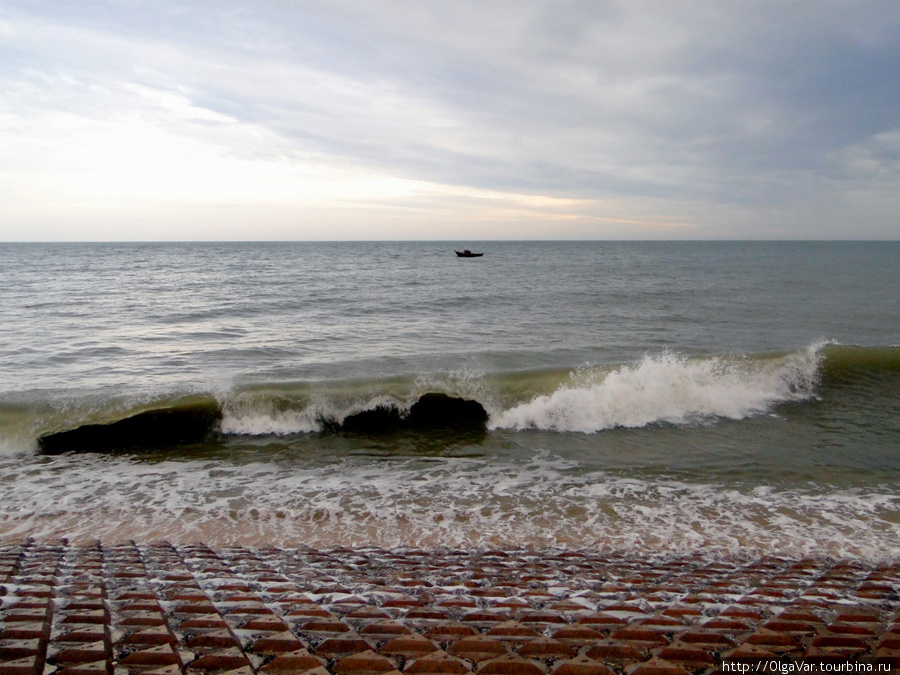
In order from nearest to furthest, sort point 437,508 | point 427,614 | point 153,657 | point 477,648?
point 153,657 < point 477,648 < point 427,614 < point 437,508

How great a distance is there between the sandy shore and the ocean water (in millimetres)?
1315

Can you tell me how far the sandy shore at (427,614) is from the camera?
2895 millimetres

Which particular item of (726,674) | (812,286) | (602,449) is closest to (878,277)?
(812,286)

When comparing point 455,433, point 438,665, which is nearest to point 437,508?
point 455,433

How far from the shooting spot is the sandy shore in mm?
2895

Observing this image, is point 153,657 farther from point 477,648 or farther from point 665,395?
point 665,395

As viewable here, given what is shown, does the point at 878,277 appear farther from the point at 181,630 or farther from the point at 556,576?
the point at 181,630

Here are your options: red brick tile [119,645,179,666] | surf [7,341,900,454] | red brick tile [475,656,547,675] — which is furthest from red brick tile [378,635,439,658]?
surf [7,341,900,454]

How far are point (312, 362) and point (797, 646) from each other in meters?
13.4

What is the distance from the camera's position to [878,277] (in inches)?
1770

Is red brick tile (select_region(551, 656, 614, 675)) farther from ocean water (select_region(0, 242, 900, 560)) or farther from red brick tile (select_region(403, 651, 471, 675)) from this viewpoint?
ocean water (select_region(0, 242, 900, 560))

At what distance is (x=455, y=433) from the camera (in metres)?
10.9

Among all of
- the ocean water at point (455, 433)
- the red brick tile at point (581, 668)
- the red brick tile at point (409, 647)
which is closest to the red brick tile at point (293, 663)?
the red brick tile at point (409, 647)

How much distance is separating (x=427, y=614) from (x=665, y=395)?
10319 millimetres
